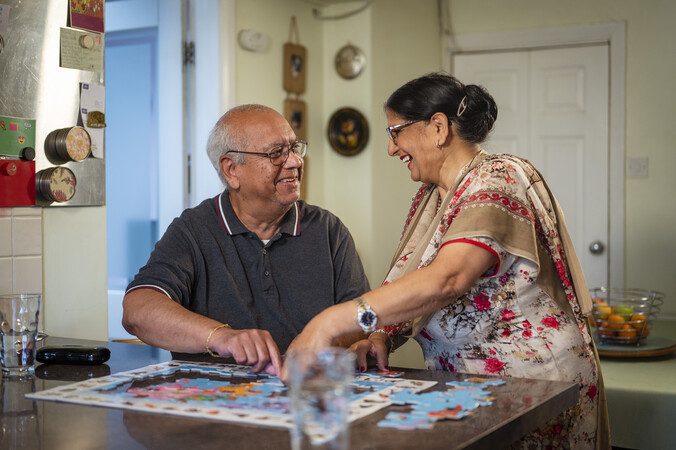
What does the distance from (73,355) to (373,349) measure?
652mm

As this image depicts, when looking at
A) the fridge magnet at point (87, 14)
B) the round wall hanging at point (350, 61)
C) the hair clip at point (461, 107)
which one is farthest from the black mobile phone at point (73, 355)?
the round wall hanging at point (350, 61)

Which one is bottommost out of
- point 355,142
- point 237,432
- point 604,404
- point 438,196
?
point 604,404

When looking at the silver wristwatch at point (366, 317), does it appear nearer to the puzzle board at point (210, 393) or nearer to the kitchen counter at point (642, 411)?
the puzzle board at point (210, 393)

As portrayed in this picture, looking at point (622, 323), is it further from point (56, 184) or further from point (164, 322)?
point (56, 184)

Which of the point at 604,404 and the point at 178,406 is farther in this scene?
the point at 604,404

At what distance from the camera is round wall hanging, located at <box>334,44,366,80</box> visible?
4.52 meters

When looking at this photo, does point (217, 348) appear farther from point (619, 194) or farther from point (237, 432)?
point (619, 194)

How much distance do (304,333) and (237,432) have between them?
0.41m

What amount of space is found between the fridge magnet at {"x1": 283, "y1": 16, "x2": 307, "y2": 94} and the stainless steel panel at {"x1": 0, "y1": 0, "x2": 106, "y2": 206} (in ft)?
5.86

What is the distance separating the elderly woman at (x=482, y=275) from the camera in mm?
1767

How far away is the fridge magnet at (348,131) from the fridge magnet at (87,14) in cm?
200

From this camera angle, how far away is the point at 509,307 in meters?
1.93

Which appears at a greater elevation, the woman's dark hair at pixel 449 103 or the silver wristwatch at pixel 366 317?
the woman's dark hair at pixel 449 103

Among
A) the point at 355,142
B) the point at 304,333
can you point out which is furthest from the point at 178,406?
the point at 355,142
